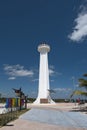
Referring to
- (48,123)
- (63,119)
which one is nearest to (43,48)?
(63,119)

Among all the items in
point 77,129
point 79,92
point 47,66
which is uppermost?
point 47,66

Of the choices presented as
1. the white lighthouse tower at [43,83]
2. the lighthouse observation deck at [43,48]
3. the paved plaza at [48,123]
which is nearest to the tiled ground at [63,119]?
the paved plaza at [48,123]

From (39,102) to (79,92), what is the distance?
1161 inches

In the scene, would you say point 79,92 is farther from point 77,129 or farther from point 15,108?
point 77,129

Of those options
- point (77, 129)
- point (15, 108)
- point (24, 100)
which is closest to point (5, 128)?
point (77, 129)

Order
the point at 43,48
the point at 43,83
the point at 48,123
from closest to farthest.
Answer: the point at 48,123 < the point at 43,83 < the point at 43,48

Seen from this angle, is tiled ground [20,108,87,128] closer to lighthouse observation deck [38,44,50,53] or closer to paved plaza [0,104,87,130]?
paved plaza [0,104,87,130]

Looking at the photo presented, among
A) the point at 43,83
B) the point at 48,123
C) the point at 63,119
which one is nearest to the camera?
the point at 48,123

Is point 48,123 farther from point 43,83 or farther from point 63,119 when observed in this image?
point 43,83

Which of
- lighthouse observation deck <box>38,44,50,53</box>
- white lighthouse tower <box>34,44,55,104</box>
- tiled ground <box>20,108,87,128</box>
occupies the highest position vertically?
lighthouse observation deck <box>38,44,50,53</box>

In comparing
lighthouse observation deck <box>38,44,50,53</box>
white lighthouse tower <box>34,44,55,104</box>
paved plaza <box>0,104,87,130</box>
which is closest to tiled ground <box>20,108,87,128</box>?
paved plaza <box>0,104,87,130</box>

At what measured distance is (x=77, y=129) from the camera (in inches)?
494

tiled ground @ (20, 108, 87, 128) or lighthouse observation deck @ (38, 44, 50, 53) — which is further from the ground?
lighthouse observation deck @ (38, 44, 50, 53)

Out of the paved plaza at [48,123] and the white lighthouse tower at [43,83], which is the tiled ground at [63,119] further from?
the white lighthouse tower at [43,83]
